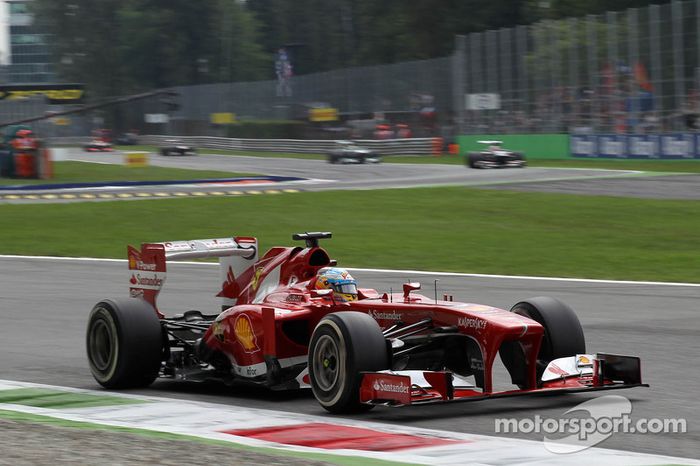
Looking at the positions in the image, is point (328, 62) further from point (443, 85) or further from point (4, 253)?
point (4, 253)

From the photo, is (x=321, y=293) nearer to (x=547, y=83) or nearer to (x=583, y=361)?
(x=583, y=361)

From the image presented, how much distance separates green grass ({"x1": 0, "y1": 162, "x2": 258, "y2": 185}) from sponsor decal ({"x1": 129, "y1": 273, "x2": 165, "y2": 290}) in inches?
1336

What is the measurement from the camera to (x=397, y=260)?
20125 millimetres

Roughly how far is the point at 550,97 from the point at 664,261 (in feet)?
112

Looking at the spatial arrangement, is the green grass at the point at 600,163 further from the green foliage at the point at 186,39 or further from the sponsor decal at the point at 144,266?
the green foliage at the point at 186,39

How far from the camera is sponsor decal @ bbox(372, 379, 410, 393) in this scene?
7582 mm

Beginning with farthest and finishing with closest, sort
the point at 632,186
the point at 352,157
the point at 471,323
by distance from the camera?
the point at 352,157
the point at 632,186
the point at 471,323

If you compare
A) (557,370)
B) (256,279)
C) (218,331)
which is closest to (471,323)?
(557,370)

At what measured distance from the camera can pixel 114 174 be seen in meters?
49.7

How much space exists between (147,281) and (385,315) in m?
2.70

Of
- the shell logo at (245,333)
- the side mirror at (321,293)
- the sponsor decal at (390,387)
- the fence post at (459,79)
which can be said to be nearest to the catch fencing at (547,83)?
the fence post at (459,79)

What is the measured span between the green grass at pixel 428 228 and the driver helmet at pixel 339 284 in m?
8.85

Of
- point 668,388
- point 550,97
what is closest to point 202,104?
point 550,97

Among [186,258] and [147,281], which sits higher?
[186,258]
